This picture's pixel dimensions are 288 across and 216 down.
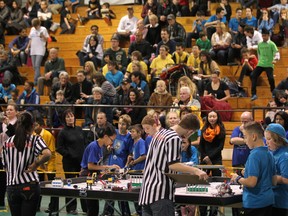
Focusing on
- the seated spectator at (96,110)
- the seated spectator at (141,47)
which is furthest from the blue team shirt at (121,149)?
the seated spectator at (141,47)

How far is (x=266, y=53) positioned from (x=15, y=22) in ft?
30.5

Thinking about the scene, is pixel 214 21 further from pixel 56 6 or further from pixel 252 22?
pixel 56 6

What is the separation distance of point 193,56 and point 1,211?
6782mm

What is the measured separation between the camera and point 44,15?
25.9m

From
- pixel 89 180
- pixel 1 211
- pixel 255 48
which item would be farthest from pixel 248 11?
pixel 89 180

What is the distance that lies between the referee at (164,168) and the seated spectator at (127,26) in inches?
560

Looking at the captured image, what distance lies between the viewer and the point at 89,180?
11.9m

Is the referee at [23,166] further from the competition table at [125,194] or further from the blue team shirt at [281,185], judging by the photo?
the blue team shirt at [281,185]

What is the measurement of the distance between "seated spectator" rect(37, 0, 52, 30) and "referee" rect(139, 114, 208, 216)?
1672 cm

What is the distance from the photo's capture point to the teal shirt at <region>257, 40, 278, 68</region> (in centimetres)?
1969

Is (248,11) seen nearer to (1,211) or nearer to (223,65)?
(223,65)

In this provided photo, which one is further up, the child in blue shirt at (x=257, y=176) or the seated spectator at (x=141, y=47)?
the seated spectator at (x=141, y=47)

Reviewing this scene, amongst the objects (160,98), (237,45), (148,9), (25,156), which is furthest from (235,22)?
(25,156)

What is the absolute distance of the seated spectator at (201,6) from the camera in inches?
937
